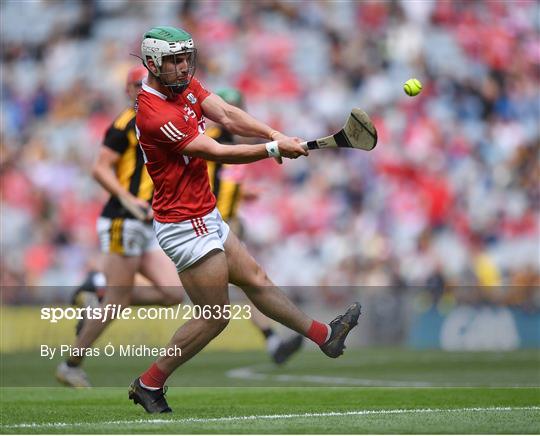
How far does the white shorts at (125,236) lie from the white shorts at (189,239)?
265 cm

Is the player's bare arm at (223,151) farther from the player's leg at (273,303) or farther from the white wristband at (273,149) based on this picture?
the player's leg at (273,303)

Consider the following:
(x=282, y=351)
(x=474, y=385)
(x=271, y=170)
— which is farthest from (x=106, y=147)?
(x=271, y=170)

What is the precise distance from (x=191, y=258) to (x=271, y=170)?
1297 cm

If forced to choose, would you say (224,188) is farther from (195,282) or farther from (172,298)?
(195,282)

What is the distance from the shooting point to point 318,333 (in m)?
8.14

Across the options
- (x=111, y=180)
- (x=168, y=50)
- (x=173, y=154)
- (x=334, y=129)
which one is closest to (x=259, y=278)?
(x=173, y=154)

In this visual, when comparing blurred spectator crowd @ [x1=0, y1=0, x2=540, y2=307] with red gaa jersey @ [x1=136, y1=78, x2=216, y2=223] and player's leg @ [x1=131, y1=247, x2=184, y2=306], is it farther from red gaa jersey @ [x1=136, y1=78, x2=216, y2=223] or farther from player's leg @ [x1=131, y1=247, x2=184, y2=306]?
red gaa jersey @ [x1=136, y1=78, x2=216, y2=223]

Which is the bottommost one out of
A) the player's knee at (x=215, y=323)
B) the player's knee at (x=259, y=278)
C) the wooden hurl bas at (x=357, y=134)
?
the player's knee at (x=215, y=323)

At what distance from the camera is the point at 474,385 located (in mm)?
10656

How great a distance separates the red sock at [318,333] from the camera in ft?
26.7

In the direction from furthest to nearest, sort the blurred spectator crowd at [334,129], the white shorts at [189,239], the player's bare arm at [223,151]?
the blurred spectator crowd at [334,129] < the white shorts at [189,239] < the player's bare arm at [223,151]

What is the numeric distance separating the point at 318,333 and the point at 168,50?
6.83 feet

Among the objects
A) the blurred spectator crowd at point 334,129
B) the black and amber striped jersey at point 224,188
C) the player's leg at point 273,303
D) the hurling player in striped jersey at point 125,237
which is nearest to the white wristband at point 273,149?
the player's leg at point 273,303

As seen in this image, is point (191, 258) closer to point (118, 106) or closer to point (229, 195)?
point (229, 195)
